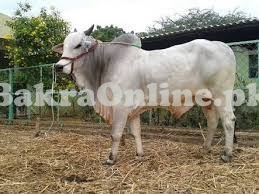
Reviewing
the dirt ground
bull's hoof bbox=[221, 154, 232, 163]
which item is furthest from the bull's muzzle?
bull's hoof bbox=[221, 154, 232, 163]

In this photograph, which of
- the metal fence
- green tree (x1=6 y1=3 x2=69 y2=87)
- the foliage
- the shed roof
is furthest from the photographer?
the foliage

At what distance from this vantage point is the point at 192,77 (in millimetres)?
5277

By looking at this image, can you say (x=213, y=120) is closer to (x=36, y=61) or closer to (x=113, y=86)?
(x=113, y=86)

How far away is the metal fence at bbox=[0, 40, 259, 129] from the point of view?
758 cm

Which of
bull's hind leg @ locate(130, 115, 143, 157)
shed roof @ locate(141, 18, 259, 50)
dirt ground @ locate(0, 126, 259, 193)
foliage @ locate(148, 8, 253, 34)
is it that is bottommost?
dirt ground @ locate(0, 126, 259, 193)

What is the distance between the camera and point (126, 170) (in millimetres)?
4812

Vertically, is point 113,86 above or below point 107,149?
above

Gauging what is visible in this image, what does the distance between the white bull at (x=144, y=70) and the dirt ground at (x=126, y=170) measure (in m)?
0.37

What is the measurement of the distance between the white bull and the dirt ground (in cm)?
37

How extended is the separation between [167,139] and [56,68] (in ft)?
9.18

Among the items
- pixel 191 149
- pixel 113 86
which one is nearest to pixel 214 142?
pixel 191 149

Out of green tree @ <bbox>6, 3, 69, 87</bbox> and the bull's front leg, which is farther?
green tree @ <bbox>6, 3, 69, 87</bbox>

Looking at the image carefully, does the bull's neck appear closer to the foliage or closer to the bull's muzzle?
the bull's muzzle

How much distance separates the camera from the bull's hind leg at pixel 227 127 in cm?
518
